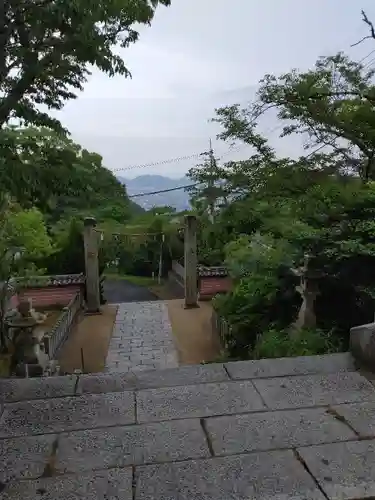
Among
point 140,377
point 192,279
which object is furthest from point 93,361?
point 140,377

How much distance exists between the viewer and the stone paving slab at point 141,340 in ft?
22.9

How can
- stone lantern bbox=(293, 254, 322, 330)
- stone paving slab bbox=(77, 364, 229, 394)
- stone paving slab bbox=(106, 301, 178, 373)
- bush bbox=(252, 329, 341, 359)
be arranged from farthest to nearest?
1. stone paving slab bbox=(106, 301, 178, 373)
2. stone lantern bbox=(293, 254, 322, 330)
3. bush bbox=(252, 329, 341, 359)
4. stone paving slab bbox=(77, 364, 229, 394)

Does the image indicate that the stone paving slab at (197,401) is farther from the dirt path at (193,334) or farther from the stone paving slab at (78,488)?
the dirt path at (193,334)

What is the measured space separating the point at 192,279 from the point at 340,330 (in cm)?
630

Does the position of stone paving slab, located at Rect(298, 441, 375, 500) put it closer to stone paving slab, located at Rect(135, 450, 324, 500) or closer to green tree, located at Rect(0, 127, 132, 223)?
stone paving slab, located at Rect(135, 450, 324, 500)

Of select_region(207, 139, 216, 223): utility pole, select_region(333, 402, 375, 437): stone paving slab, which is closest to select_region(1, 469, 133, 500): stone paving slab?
select_region(333, 402, 375, 437): stone paving slab

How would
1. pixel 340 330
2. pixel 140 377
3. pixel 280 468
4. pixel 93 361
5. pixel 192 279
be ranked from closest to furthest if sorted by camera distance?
pixel 280 468 < pixel 140 377 < pixel 340 330 < pixel 93 361 < pixel 192 279

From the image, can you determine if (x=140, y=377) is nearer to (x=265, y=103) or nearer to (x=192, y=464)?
(x=192, y=464)

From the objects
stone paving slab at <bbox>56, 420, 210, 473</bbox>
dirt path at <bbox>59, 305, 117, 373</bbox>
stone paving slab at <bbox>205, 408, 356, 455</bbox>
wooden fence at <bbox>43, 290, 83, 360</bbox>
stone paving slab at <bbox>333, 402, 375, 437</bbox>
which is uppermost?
stone paving slab at <bbox>333, 402, 375, 437</bbox>

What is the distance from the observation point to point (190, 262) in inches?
422

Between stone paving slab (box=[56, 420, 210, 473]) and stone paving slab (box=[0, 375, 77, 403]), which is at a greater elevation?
stone paving slab (box=[0, 375, 77, 403])

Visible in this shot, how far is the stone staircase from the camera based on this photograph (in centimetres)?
153

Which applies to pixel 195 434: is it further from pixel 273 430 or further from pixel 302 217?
pixel 302 217

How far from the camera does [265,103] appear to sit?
827 centimetres
